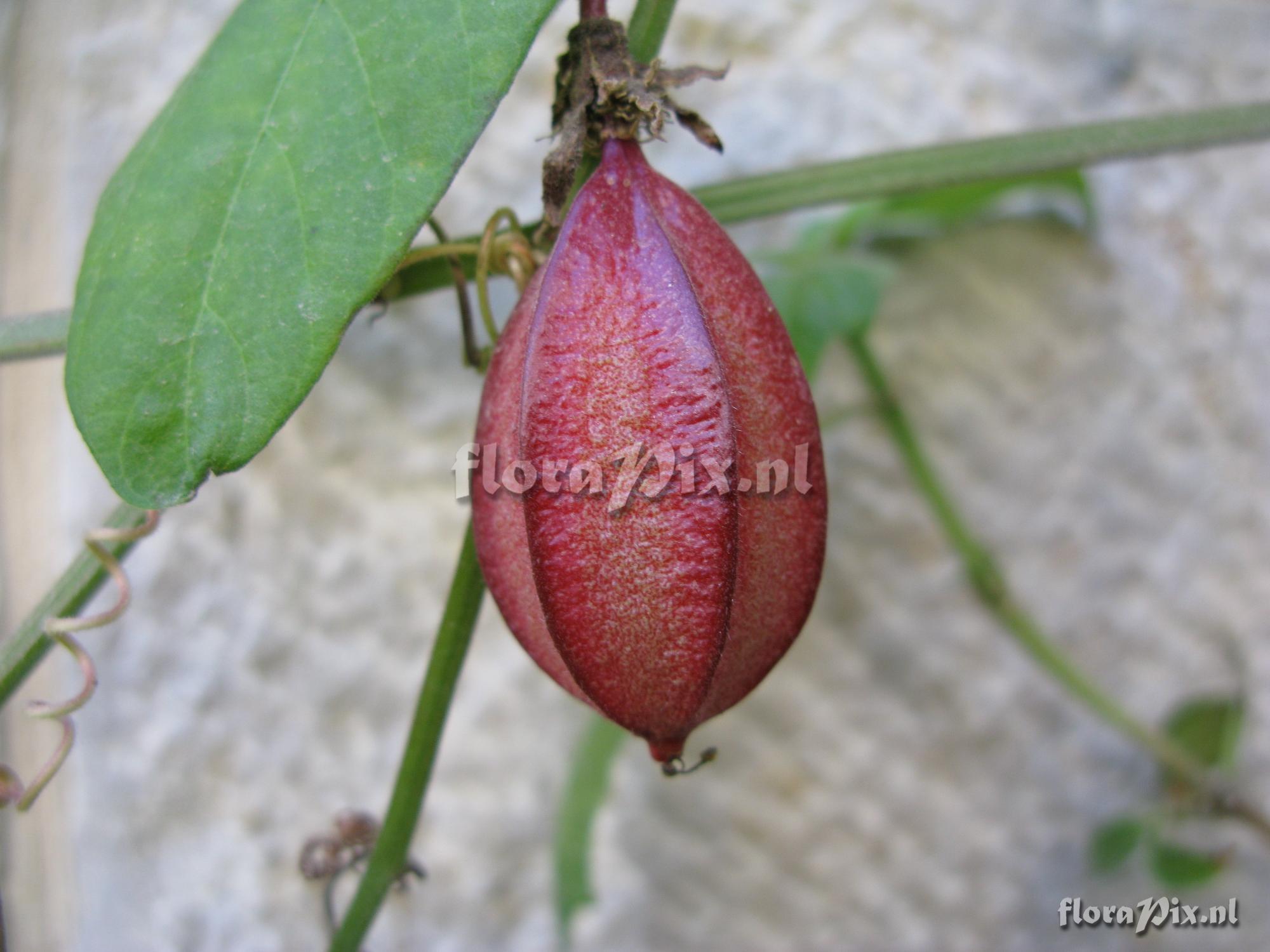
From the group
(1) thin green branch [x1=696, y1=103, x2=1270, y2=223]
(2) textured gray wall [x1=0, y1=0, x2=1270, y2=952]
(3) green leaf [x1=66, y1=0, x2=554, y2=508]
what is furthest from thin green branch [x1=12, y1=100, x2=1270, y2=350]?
(2) textured gray wall [x1=0, y1=0, x2=1270, y2=952]

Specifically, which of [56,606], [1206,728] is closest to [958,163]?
[56,606]

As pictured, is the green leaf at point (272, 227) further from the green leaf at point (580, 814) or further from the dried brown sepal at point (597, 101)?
the green leaf at point (580, 814)

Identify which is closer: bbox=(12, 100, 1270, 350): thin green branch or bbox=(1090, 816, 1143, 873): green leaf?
bbox=(12, 100, 1270, 350): thin green branch

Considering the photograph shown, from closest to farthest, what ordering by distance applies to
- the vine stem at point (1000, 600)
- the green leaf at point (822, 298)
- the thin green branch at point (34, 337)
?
the thin green branch at point (34, 337) < the green leaf at point (822, 298) < the vine stem at point (1000, 600)

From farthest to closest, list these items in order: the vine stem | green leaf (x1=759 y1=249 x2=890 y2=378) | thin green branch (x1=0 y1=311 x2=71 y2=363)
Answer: the vine stem, green leaf (x1=759 y1=249 x2=890 y2=378), thin green branch (x1=0 y1=311 x2=71 y2=363)

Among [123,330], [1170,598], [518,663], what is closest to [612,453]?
[123,330]

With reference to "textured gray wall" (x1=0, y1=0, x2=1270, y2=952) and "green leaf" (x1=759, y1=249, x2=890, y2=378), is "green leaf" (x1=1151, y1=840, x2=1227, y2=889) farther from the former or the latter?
"green leaf" (x1=759, y1=249, x2=890, y2=378)

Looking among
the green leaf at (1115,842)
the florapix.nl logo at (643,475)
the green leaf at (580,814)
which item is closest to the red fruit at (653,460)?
the florapix.nl logo at (643,475)

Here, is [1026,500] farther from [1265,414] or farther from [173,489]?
[173,489]
